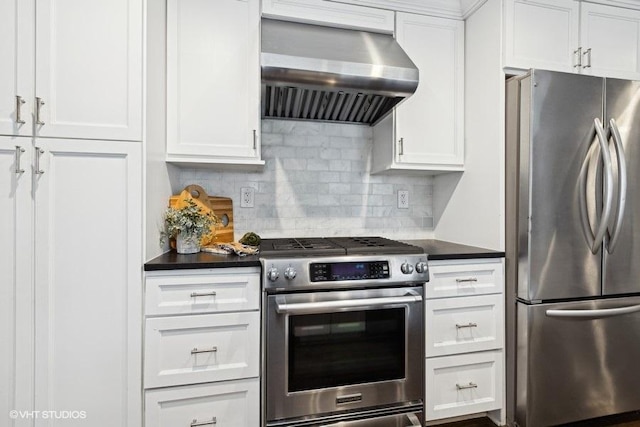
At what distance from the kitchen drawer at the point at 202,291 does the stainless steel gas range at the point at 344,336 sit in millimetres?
83

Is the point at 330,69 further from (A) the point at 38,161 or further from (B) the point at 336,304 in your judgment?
(A) the point at 38,161

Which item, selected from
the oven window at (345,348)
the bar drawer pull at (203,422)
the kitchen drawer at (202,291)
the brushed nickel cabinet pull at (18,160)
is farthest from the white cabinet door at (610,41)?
the brushed nickel cabinet pull at (18,160)

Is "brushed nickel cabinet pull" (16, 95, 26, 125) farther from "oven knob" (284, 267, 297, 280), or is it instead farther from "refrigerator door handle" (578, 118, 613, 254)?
"refrigerator door handle" (578, 118, 613, 254)

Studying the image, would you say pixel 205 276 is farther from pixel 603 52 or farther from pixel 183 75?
pixel 603 52

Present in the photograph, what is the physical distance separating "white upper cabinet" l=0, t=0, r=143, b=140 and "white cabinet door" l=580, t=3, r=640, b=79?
7.83 feet

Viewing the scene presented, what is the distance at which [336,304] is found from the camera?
5.18 feet

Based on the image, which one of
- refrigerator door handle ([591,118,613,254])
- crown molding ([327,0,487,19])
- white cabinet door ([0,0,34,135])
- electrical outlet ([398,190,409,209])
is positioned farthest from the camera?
electrical outlet ([398,190,409,209])

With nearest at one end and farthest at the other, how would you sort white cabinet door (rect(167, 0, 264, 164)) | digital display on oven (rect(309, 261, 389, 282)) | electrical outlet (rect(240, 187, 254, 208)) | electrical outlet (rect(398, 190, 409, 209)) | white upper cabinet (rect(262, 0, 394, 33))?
digital display on oven (rect(309, 261, 389, 282))
white cabinet door (rect(167, 0, 264, 164))
white upper cabinet (rect(262, 0, 394, 33))
electrical outlet (rect(240, 187, 254, 208))
electrical outlet (rect(398, 190, 409, 209))

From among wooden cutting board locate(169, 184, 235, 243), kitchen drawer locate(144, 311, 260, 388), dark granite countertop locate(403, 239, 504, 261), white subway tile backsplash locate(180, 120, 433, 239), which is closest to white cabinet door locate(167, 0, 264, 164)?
wooden cutting board locate(169, 184, 235, 243)

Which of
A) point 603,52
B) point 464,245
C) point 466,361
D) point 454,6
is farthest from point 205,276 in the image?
point 603,52

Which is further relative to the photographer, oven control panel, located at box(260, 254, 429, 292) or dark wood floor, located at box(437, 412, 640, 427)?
dark wood floor, located at box(437, 412, 640, 427)

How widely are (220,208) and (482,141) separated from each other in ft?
5.32

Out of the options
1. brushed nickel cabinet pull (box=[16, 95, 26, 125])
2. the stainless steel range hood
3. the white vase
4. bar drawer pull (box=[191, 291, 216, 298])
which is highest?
the stainless steel range hood

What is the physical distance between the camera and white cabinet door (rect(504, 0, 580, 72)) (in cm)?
187
